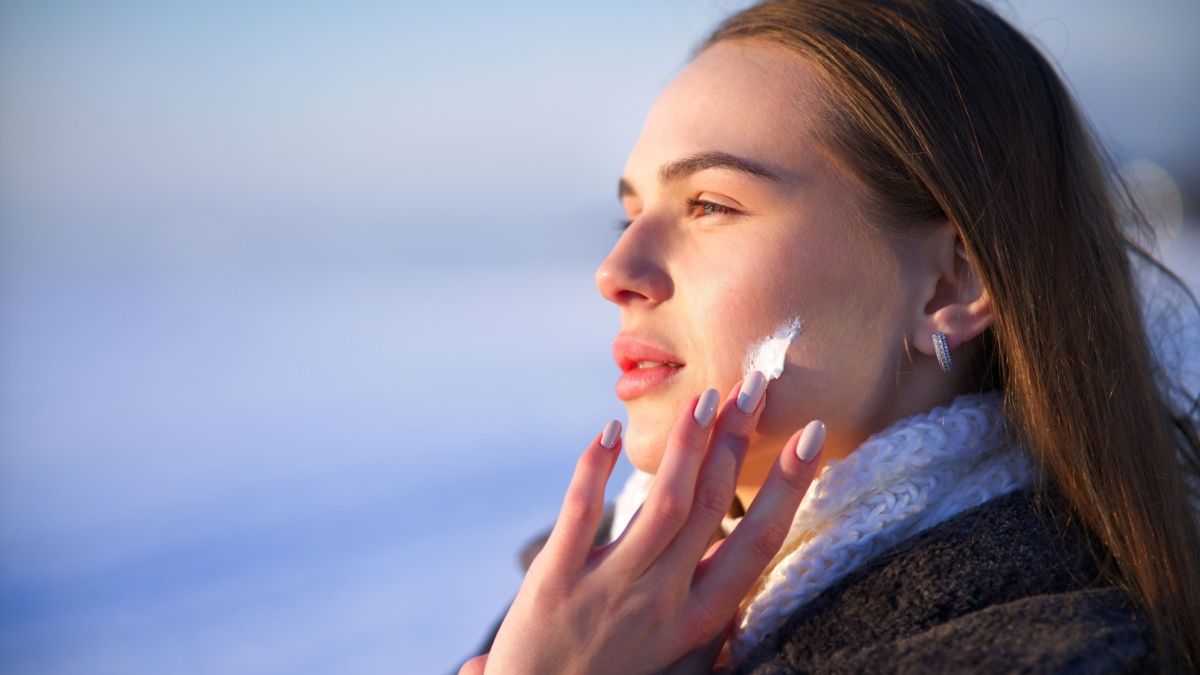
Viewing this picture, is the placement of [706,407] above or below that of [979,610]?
above

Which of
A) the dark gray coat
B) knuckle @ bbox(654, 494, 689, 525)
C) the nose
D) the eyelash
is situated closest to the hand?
knuckle @ bbox(654, 494, 689, 525)

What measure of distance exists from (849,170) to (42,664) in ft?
11.2

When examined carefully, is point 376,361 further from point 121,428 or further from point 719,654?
point 719,654

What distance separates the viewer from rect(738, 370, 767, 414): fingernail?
1.44 meters

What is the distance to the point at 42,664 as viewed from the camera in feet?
11.1

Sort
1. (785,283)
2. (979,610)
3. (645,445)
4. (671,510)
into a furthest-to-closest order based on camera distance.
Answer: (645,445) → (785,283) → (671,510) → (979,610)

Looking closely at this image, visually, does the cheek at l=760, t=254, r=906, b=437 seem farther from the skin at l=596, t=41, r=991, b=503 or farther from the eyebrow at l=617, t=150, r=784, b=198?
the eyebrow at l=617, t=150, r=784, b=198

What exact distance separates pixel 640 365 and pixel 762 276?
274 mm

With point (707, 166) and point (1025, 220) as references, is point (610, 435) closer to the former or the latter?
point (707, 166)

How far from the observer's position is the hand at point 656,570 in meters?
1.33

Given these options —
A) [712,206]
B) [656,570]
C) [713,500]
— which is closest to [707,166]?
[712,206]

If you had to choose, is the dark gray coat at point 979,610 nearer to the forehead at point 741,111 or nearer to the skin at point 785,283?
the skin at point 785,283

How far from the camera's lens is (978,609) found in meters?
1.24

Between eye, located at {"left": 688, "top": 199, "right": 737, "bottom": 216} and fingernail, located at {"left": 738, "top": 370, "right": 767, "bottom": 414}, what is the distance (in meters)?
0.29
